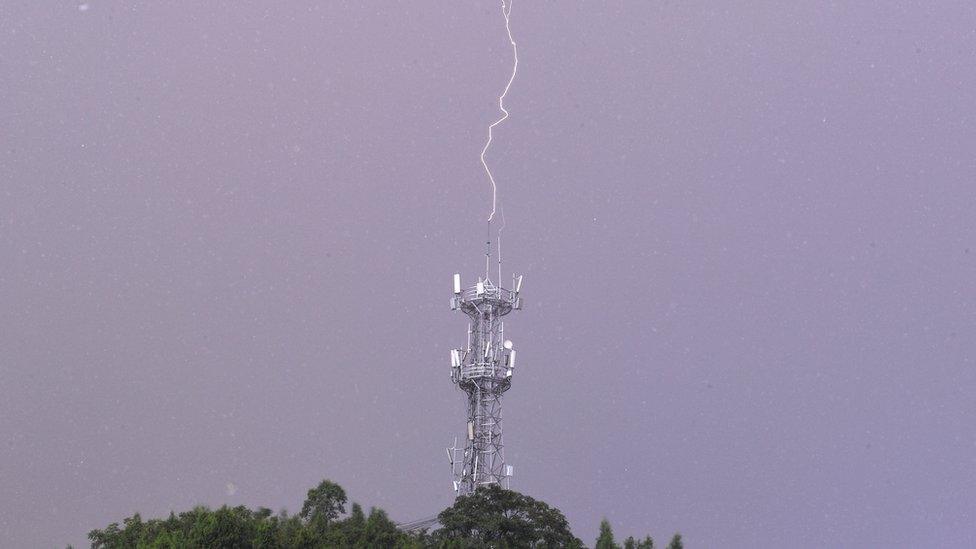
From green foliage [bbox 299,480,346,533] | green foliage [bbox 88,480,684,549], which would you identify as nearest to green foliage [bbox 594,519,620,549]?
green foliage [bbox 88,480,684,549]

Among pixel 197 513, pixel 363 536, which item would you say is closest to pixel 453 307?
pixel 363 536

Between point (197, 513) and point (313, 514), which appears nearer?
point (197, 513)

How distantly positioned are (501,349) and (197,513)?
21.1 metres

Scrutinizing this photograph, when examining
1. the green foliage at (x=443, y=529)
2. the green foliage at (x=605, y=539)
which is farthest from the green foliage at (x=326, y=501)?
the green foliage at (x=605, y=539)

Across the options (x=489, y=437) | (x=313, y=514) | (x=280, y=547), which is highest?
(x=489, y=437)

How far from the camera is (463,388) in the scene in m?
51.1

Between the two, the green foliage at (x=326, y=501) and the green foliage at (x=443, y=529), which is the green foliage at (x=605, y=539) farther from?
the green foliage at (x=326, y=501)

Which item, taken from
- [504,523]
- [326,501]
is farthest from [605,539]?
[326,501]

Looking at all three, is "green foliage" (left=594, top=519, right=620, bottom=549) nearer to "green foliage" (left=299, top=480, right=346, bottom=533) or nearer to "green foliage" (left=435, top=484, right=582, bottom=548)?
"green foliage" (left=435, top=484, right=582, bottom=548)

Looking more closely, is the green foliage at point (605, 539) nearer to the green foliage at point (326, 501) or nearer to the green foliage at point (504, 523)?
the green foliage at point (504, 523)

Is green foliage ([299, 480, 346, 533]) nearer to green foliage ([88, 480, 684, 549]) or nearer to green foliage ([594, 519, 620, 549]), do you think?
green foliage ([88, 480, 684, 549])

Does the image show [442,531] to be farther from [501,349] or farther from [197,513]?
[501,349]

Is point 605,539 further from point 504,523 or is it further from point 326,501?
point 326,501

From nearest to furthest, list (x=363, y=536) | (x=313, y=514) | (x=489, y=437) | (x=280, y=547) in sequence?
(x=280, y=547) < (x=363, y=536) < (x=313, y=514) < (x=489, y=437)
